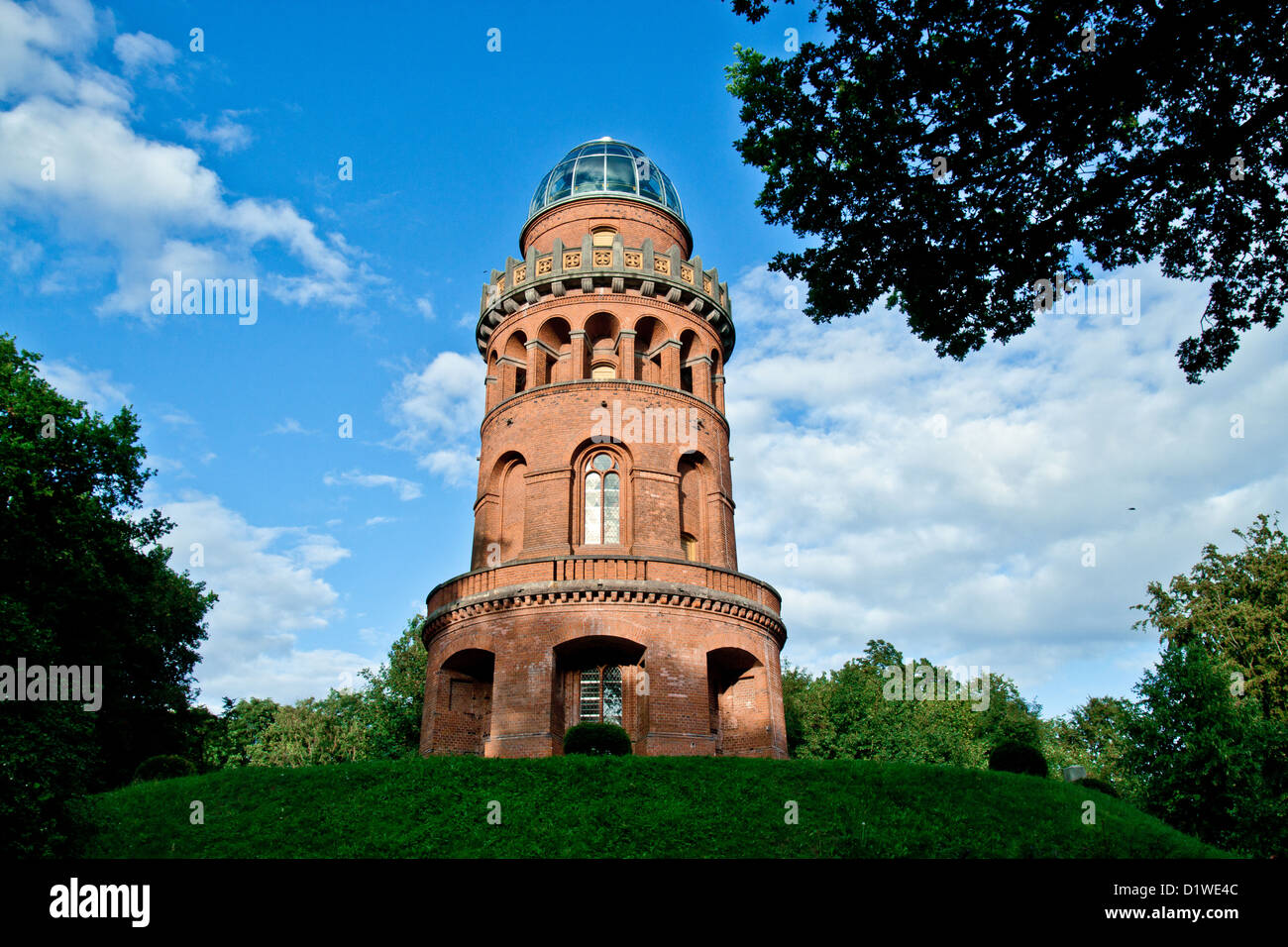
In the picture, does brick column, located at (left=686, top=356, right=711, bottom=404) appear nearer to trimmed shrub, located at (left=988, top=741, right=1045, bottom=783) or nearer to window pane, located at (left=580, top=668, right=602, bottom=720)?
window pane, located at (left=580, top=668, right=602, bottom=720)

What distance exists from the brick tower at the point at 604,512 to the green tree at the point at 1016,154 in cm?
1207

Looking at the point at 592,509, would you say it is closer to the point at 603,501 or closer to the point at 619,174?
the point at 603,501

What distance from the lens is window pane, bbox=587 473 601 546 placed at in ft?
79.8

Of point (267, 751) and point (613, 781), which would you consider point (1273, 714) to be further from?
point (267, 751)

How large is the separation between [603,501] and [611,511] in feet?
1.17

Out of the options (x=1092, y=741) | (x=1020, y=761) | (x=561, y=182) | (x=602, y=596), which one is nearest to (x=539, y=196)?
(x=561, y=182)

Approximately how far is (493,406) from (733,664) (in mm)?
10505

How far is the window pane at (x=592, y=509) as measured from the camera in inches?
958

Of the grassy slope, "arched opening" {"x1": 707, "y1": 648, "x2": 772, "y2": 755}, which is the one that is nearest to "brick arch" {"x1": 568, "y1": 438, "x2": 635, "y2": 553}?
"arched opening" {"x1": 707, "y1": 648, "x2": 772, "y2": 755}

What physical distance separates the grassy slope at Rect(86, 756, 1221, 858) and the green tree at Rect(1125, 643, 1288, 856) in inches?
176

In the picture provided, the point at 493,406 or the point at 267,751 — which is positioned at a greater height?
the point at 493,406
